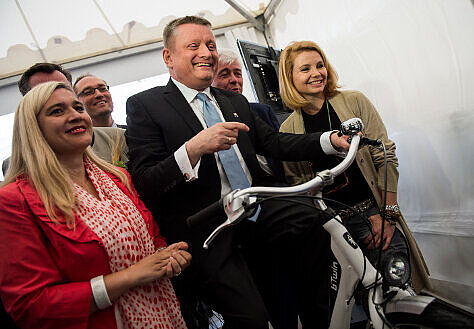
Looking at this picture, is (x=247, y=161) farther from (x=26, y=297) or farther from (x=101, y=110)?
(x=101, y=110)

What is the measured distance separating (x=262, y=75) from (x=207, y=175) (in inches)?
91.2

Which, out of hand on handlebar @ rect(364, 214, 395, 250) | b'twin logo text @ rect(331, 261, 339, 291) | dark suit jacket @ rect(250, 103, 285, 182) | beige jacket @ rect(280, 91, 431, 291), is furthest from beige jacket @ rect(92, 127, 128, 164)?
hand on handlebar @ rect(364, 214, 395, 250)

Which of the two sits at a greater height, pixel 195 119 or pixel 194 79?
pixel 194 79

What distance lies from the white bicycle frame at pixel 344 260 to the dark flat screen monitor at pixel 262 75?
2230mm

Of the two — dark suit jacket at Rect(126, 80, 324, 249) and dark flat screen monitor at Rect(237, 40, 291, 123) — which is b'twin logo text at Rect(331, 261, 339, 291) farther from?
dark flat screen monitor at Rect(237, 40, 291, 123)

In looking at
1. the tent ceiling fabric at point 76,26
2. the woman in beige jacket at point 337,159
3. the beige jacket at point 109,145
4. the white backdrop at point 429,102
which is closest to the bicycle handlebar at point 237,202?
the woman in beige jacket at point 337,159

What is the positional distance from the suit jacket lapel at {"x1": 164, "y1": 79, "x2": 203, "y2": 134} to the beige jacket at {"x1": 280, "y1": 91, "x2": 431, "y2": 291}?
772mm

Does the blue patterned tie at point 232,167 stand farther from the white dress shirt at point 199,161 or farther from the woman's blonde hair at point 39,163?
the woman's blonde hair at point 39,163

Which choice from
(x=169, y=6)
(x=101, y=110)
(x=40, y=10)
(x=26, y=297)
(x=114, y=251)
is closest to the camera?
(x=26, y=297)

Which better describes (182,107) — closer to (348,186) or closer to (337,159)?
(337,159)

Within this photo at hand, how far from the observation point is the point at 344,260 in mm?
1237

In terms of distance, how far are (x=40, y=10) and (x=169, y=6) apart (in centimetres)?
183

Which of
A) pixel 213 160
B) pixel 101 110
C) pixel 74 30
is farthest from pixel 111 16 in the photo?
pixel 213 160

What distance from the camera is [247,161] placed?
161 centimetres
